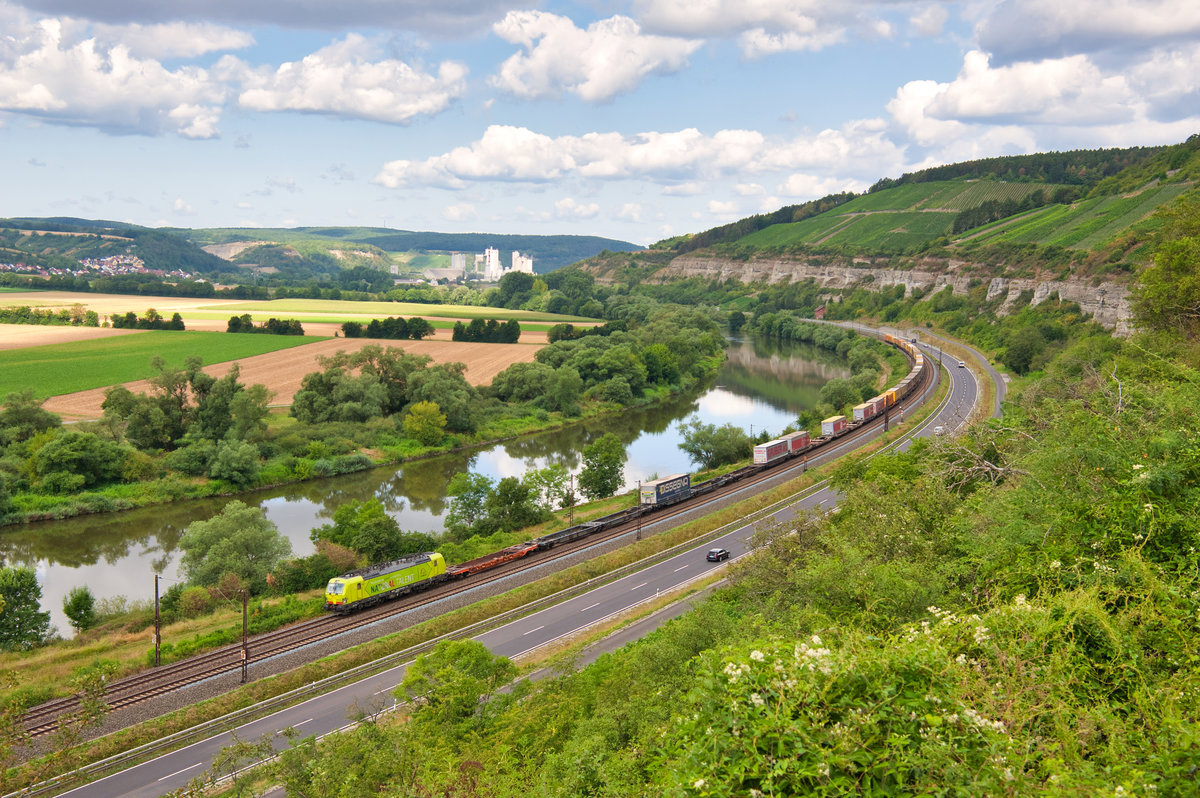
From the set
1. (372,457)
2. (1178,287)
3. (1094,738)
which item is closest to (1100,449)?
(1094,738)

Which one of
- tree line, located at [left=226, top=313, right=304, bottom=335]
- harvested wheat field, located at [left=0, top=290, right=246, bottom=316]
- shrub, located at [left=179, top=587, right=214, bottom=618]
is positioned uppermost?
harvested wheat field, located at [left=0, top=290, right=246, bottom=316]

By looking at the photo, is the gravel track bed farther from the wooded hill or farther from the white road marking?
the wooded hill

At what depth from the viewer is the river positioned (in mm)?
43875

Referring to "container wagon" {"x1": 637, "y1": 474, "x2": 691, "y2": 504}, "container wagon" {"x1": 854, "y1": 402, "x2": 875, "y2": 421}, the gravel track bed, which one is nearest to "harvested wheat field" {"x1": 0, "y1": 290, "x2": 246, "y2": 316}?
"container wagon" {"x1": 637, "y1": 474, "x2": 691, "y2": 504}

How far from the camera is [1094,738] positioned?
8.06m

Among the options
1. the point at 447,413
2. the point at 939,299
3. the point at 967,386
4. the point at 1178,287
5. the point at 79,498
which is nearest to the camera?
the point at 1178,287

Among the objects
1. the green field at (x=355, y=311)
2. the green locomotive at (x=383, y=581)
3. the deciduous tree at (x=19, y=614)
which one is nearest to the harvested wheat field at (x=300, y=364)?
the green field at (x=355, y=311)

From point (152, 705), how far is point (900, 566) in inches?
966

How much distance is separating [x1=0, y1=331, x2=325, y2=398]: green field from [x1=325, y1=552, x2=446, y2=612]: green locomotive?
50536 millimetres

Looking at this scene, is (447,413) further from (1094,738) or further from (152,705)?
(1094,738)

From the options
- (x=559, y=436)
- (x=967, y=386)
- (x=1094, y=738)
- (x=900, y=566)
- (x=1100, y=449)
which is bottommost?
(x=559, y=436)

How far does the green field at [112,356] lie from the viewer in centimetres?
7969

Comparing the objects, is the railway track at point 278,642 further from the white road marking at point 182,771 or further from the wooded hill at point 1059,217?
the wooded hill at point 1059,217

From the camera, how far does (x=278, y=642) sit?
101 ft
